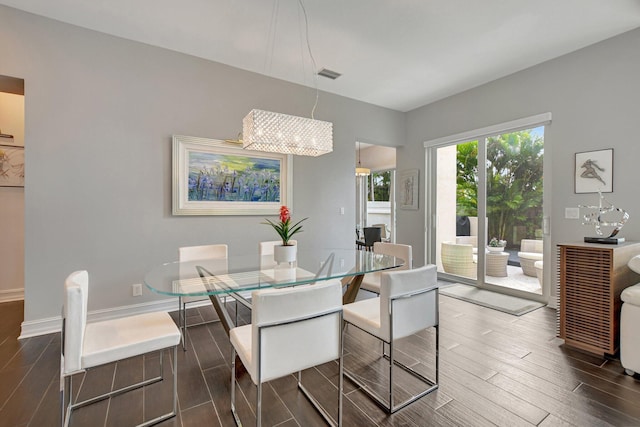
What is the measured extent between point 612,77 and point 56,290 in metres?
6.00

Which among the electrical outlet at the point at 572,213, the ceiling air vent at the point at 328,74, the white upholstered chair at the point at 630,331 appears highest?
the ceiling air vent at the point at 328,74

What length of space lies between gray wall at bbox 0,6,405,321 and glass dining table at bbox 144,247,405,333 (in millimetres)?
1087

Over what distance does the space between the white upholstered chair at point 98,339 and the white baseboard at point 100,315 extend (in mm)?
1233

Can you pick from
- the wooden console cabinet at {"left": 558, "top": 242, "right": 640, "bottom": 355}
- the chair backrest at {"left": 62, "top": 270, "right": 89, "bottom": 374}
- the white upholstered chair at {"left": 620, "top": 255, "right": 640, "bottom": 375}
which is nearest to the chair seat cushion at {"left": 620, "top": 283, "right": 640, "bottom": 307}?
the white upholstered chair at {"left": 620, "top": 255, "right": 640, "bottom": 375}

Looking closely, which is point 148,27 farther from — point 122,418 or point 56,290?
point 122,418

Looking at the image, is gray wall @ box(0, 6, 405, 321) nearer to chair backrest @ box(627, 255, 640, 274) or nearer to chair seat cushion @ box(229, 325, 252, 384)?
chair seat cushion @ box(229, 325, 252, 384)

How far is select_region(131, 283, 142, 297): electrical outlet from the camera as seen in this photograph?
309 cm

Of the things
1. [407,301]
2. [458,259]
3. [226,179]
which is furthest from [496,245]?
[226,179]

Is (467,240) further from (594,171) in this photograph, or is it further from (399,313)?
(399,313)

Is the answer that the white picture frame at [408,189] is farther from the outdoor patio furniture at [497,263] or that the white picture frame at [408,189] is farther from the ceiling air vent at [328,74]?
the ceiling air vent at [328,74]

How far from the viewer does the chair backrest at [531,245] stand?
3731mm

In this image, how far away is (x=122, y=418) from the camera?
1.65 metres

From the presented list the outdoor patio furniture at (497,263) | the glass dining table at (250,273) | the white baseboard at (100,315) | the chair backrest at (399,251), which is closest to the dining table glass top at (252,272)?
the glass dining table at (250,273)

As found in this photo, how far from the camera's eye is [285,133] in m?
2.49
